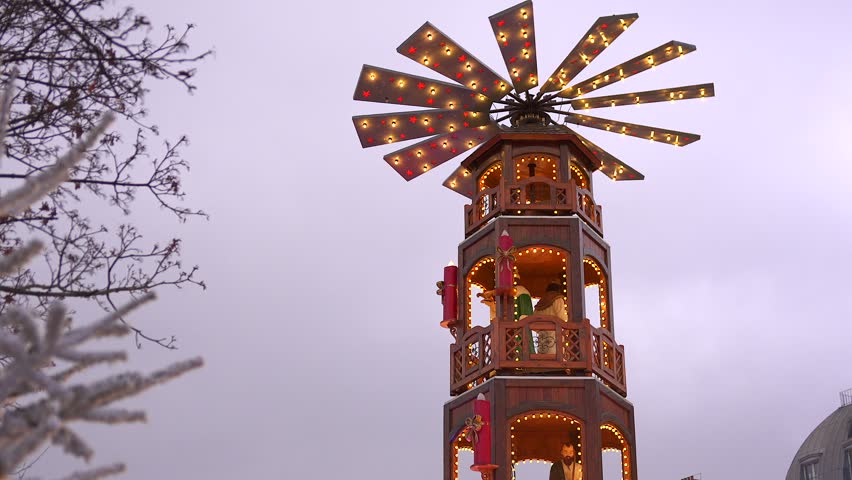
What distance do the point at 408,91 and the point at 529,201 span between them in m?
3.26

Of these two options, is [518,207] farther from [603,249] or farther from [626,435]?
[626,435]

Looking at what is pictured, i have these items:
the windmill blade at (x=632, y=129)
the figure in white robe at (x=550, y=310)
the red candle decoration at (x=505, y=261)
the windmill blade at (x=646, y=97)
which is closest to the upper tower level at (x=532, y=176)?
the windmill blade at (x=632, y=129)

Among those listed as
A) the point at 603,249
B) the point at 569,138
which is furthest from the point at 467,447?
the point at 569,138

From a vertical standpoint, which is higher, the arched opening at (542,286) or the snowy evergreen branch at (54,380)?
Result: the arched opening at (542,286)

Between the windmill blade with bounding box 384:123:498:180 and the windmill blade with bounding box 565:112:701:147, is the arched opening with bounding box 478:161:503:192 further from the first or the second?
the windmill blade with bounding box 565:112:701:147

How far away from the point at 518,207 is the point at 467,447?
4.93 meters

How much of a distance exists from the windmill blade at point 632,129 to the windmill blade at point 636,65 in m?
0.76

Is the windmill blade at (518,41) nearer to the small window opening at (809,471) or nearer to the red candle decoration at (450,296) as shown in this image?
the red candle decoration at (450,296)

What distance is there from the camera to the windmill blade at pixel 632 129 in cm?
2239

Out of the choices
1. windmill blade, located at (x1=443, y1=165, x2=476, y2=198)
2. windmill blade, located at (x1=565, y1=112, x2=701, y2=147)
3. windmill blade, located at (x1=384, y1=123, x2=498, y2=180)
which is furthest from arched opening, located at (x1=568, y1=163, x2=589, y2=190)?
windmill blade, located at (x1=443, y1=165, x2=476, y2=198)

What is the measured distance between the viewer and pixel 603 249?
71.5ft

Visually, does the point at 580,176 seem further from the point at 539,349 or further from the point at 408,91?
the point at 539,349

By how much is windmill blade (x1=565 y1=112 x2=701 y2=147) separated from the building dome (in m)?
27.7

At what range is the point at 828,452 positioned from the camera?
46531mm
